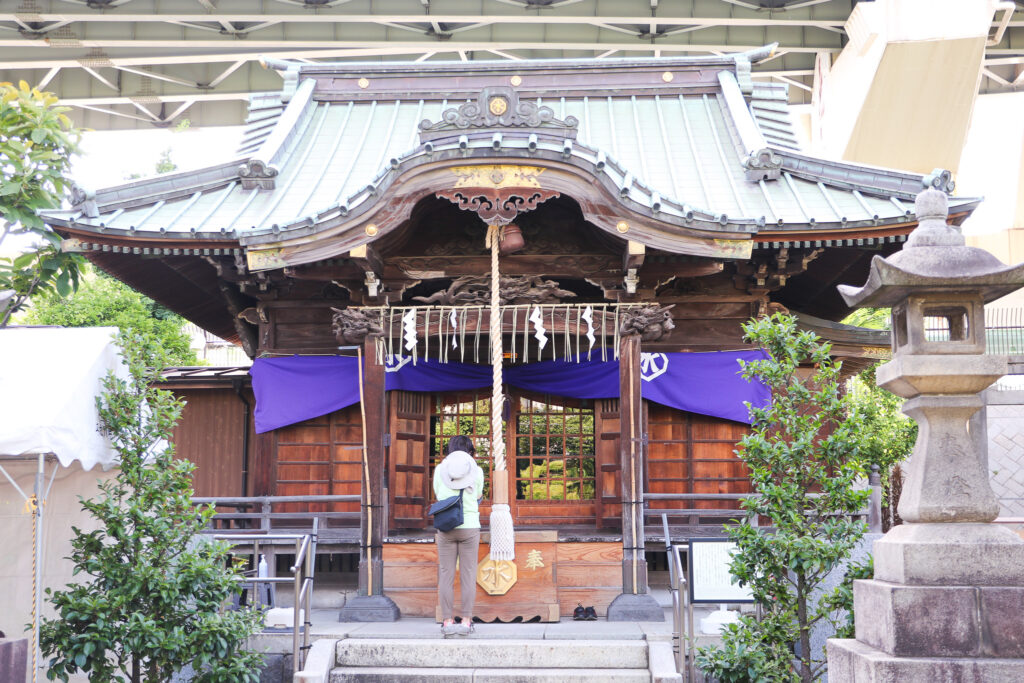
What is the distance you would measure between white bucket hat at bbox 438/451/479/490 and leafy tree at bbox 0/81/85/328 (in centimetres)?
493

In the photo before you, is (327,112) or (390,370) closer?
(390,370)

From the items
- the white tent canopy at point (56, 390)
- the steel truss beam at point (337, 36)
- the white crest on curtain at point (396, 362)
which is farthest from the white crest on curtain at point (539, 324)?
the steel truss beam at point (337, 36)

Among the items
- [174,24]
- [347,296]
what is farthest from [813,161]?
[174,24]

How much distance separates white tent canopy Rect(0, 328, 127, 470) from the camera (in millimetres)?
7160

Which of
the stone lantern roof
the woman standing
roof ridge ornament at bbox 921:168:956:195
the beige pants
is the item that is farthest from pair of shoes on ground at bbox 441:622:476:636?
roof ridge ornament at bbox 921:168:956:195

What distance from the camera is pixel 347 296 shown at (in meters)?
12.2

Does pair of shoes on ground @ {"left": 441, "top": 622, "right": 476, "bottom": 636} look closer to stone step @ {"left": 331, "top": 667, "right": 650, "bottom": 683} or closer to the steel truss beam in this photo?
stone step @ {"left": 331, "top": 667, "right": 650, "bottom": 683}

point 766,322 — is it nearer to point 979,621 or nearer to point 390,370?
point 979,621

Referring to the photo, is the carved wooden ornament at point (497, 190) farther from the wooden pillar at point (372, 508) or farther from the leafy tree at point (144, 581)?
the leafy tree at point (144, 581)

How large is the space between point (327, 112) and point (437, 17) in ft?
34.8

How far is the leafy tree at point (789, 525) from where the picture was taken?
22.8 feet

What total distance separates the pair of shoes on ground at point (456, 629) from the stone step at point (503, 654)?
9.6 inches

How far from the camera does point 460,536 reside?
8.88m

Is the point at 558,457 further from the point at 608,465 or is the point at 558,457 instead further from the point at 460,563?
the point at 460,563
